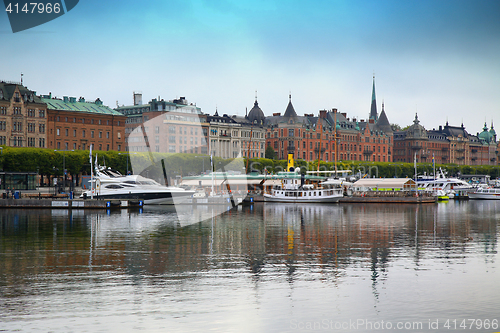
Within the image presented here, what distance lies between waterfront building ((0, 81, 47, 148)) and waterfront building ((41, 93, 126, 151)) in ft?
9.07

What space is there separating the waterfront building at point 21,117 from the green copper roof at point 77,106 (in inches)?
189

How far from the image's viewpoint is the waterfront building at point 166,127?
16250cm

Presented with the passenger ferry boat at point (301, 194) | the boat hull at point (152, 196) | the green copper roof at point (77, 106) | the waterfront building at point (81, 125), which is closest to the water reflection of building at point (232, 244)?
the boat hull at point (152, 196)

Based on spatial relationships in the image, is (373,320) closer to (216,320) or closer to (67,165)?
(216,320)

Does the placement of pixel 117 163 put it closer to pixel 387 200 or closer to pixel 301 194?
pixel 301 194

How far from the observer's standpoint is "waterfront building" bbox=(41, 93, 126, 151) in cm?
13850

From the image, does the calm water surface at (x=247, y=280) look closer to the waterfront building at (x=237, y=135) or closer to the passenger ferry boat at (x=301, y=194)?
the passenger ferry boat at (x=301, y=194)

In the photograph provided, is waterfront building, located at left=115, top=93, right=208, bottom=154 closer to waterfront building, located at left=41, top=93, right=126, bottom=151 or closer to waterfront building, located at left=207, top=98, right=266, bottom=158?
waterfront building, located at left=207, top=98, right=266, bottom=158

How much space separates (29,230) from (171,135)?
4571 inches

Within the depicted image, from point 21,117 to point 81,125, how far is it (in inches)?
682

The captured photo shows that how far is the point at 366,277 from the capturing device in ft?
89.5

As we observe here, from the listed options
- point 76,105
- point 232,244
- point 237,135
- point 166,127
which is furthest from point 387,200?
point 237,135

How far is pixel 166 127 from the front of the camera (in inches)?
6403

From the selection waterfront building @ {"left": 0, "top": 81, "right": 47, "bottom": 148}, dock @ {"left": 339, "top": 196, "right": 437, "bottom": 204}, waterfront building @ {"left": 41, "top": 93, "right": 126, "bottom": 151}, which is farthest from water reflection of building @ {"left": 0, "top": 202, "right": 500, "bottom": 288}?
waterfront building @ {"left": 41, "top": 93, "right": 126, "bottom": 151}
